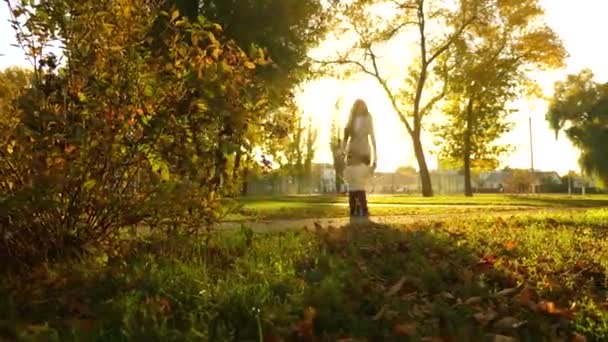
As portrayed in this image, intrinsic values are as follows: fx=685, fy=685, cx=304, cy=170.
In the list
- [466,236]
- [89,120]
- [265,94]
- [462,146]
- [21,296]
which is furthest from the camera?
[462,146]

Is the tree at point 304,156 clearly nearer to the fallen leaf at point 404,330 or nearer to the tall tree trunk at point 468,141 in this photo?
the tall tree trunk at point 468,141

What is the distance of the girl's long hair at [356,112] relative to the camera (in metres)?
11.4

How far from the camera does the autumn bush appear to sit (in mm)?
4375

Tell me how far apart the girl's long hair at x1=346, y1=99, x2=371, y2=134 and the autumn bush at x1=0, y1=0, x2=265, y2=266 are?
6.37m

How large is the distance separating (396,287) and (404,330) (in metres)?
0.87

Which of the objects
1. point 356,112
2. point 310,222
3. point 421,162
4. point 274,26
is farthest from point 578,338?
point 421,162

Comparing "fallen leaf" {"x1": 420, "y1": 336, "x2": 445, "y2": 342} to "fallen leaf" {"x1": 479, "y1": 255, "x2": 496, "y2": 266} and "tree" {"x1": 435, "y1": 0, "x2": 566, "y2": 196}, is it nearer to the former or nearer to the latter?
"fallen leaf" {"x1": 479, "y1": 255, "x2": 496, "y2": 266}

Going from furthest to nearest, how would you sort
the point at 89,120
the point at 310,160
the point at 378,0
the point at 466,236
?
the point at 310,160
the point at 378,0
the point at 466,236
the point at 89,120

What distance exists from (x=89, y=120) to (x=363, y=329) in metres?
2.26

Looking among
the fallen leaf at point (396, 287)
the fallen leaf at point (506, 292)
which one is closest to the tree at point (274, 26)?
the fallen leaf at point (396, 287)

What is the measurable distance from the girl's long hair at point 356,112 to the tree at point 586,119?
4044 cm

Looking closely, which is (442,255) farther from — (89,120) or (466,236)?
(89,120)

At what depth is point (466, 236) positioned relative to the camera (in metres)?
7.05

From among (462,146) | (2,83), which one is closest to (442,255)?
(2,83)
